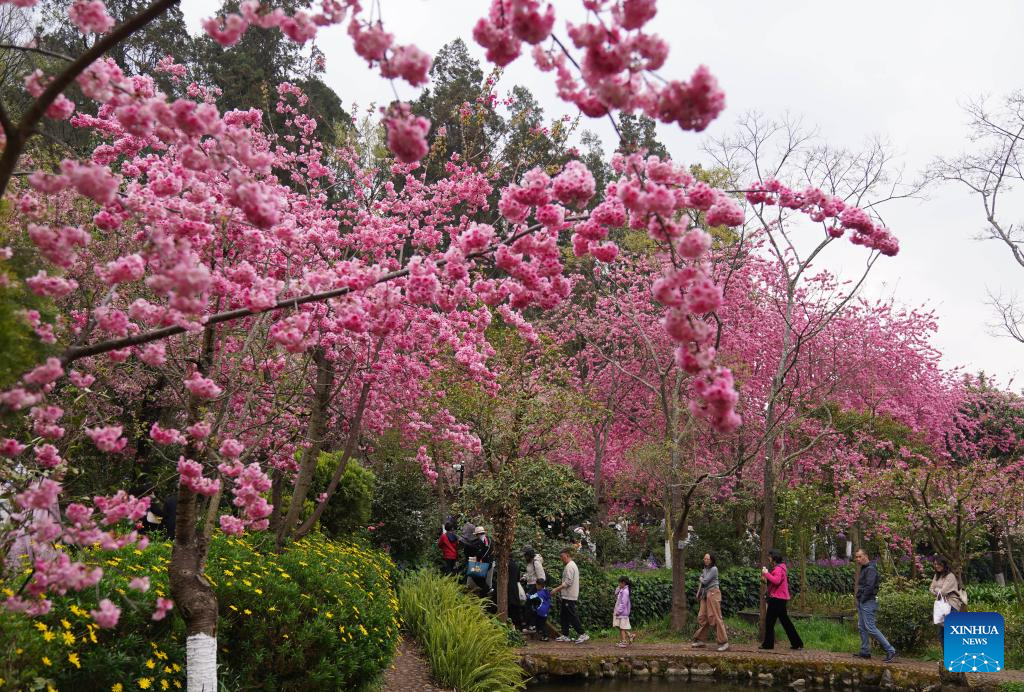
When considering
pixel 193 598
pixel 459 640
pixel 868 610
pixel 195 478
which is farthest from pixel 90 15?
pixel 868 610

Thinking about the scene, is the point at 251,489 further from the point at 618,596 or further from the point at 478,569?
the point at 618,596

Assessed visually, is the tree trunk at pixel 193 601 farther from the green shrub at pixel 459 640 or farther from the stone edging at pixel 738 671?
the stone edging at pixel 738 671

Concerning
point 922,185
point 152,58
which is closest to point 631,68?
point 922,185

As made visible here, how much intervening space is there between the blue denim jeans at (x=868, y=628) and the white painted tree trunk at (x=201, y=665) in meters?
10.1

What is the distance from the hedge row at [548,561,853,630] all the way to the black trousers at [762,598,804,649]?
2794mm

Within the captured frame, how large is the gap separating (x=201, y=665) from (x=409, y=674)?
4.81 metres

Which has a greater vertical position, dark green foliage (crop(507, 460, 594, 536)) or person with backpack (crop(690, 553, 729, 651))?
dark green foliage (crop(507, 460, 594, 536))

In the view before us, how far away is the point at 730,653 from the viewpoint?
1184 cm

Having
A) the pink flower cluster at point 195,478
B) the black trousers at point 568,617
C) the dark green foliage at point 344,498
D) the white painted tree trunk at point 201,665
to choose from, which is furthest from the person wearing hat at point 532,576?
the pink flower cluster at point 195,478

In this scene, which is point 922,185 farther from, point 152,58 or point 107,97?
point 152,58

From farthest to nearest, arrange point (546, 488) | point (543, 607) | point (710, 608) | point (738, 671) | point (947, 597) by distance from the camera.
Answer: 1. point (543, 607)
2. point (710, 608)
3. point (546, 488)
4. point (738, 671)
5. point (947, 597)

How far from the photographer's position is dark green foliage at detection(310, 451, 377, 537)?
12.0 m

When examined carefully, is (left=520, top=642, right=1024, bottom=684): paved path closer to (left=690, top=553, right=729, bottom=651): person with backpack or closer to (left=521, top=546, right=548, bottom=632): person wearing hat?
(left=690, top=553, right=729, bottom=651): person with backpack

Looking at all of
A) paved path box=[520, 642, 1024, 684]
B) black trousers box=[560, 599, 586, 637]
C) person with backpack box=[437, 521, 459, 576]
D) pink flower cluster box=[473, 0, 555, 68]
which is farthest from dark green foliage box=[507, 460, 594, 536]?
pink flower cluster box=[473, 0, 555, 68]
